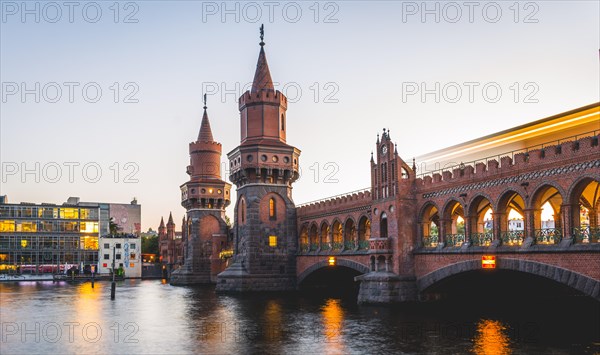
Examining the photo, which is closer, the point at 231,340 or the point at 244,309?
the point at 231,340

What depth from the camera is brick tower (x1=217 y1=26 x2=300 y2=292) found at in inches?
2398

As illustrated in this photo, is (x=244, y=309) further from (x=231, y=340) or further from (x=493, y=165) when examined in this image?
(x=493, y=165)

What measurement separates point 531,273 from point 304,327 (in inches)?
484

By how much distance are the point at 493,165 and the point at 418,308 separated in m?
10.8

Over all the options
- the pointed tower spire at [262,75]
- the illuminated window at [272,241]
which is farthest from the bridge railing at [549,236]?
the pointed tower spire at [262,75]

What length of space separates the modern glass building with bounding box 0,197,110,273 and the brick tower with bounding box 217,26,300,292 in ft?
206

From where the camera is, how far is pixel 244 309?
142 ft

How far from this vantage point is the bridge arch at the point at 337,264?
49.3 meters

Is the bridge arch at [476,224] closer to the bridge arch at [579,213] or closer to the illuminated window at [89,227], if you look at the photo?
the bridge arch at [579,213]

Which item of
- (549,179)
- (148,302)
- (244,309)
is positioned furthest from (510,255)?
(148,302)

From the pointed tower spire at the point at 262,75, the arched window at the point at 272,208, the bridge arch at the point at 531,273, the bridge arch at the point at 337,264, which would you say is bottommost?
the bridge arch at the point at 337,264

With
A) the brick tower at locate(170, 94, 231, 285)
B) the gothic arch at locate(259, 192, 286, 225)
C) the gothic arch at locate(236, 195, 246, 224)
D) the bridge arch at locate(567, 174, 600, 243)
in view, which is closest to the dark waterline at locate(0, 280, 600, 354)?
the bridge arch at locate(567, 174, 600, 243)

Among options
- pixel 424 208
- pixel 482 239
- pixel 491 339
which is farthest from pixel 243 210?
pixel 491 339

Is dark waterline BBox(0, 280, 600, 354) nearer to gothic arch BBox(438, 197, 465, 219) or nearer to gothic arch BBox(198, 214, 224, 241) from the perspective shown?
gothic arch BBox(438, 197, 465, 219)
